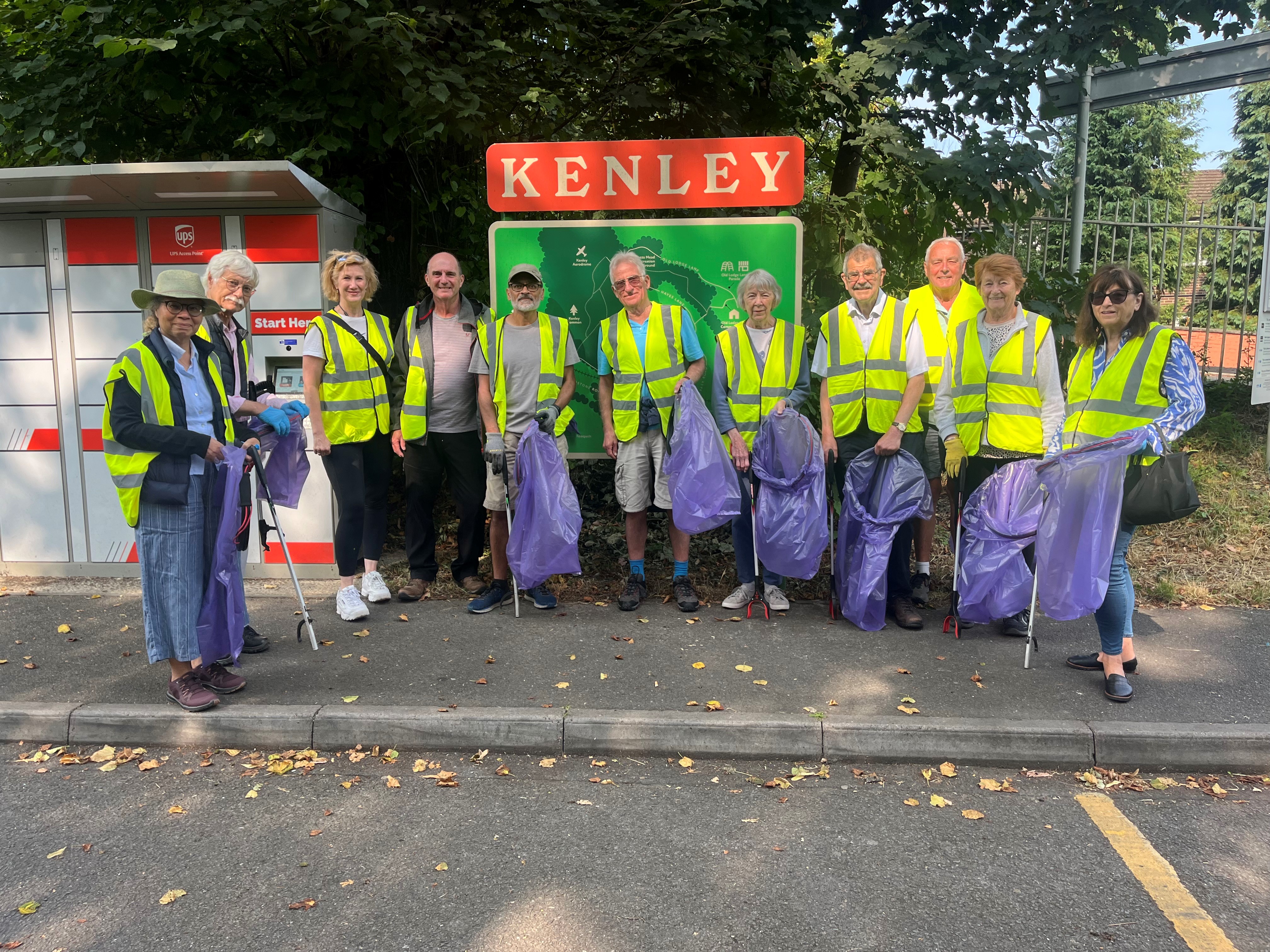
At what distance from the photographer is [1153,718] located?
3.85 m

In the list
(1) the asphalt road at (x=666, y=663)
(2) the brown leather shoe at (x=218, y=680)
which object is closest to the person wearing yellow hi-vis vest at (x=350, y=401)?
(1) the asphalt road at (x=666, y=663)

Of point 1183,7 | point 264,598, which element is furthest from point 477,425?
point 1183,7

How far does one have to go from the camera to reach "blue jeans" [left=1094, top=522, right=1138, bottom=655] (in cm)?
411

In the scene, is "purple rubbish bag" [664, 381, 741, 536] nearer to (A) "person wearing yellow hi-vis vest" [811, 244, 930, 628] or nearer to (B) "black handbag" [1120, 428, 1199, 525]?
(A) "person wearing yellow hi-vis vest" [811, 244, 930, 628]

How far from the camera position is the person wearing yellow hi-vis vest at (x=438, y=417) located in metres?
5.43

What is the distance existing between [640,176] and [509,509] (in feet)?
7.37

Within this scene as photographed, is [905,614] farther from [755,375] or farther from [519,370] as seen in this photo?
[519,370]

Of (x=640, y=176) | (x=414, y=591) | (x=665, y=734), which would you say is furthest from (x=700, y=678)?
(x=640, y=176)

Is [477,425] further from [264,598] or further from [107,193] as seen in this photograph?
[107,193]

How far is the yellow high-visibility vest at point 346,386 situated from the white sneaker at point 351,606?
872 mm

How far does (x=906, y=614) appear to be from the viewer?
16.5ft

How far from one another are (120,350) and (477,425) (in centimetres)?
264

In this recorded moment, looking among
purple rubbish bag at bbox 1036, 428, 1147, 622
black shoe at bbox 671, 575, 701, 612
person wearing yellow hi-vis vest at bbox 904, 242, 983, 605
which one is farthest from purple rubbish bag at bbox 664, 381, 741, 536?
purple rubbish bag at bbox 1036, 428, 1147, 622

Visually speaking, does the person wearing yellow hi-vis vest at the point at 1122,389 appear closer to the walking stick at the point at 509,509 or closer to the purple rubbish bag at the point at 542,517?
the purple rubbish bag at the point at 542,517
